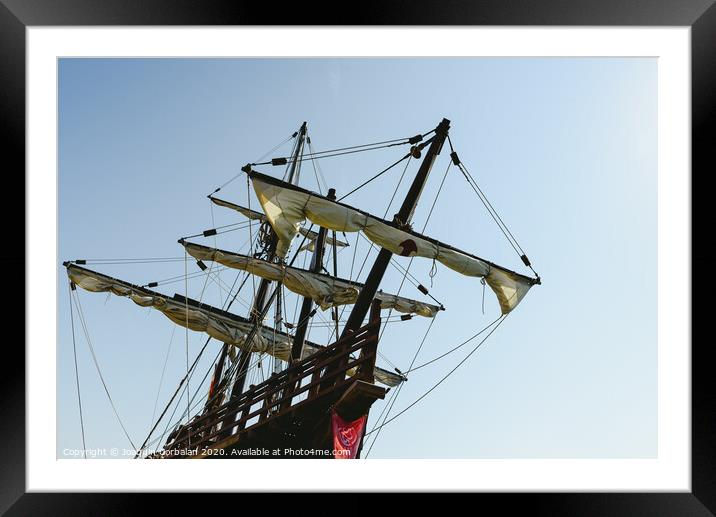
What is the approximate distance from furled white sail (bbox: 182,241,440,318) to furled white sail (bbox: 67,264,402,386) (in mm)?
1097

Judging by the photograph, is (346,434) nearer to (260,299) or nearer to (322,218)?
(322,218)

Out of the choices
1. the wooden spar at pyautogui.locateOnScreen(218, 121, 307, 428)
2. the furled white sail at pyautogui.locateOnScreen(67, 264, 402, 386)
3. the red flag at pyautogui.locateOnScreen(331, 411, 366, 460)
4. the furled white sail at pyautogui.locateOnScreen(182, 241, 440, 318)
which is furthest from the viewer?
the wooden spar at pyautogui.locateOnScreen(218, 121, 307, 428)

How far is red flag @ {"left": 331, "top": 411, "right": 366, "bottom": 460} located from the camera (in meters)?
10.2

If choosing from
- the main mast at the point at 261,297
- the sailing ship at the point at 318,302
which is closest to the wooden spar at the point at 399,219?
the sailing ship at the point at 318,302

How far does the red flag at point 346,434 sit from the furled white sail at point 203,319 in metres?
4.49

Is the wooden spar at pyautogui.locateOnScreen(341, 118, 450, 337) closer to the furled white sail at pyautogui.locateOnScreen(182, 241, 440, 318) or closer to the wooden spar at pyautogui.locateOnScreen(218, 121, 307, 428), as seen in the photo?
the furled white sail at pyautogui.locateOnScreen(182, 241, 440, 318)

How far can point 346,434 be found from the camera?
33.9ft

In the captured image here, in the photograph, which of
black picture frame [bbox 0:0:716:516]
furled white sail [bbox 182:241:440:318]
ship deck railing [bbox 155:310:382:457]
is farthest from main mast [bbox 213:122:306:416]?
black picture frame [bbox 0:0:716:516]

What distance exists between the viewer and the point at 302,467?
6496 millimetres

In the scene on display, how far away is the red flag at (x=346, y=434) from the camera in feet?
33.5

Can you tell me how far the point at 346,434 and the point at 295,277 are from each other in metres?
5.38

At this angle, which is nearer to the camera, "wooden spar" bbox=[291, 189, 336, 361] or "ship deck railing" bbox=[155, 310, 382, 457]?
"ship deck railing" bbox=[155, 310, 382, 457]
